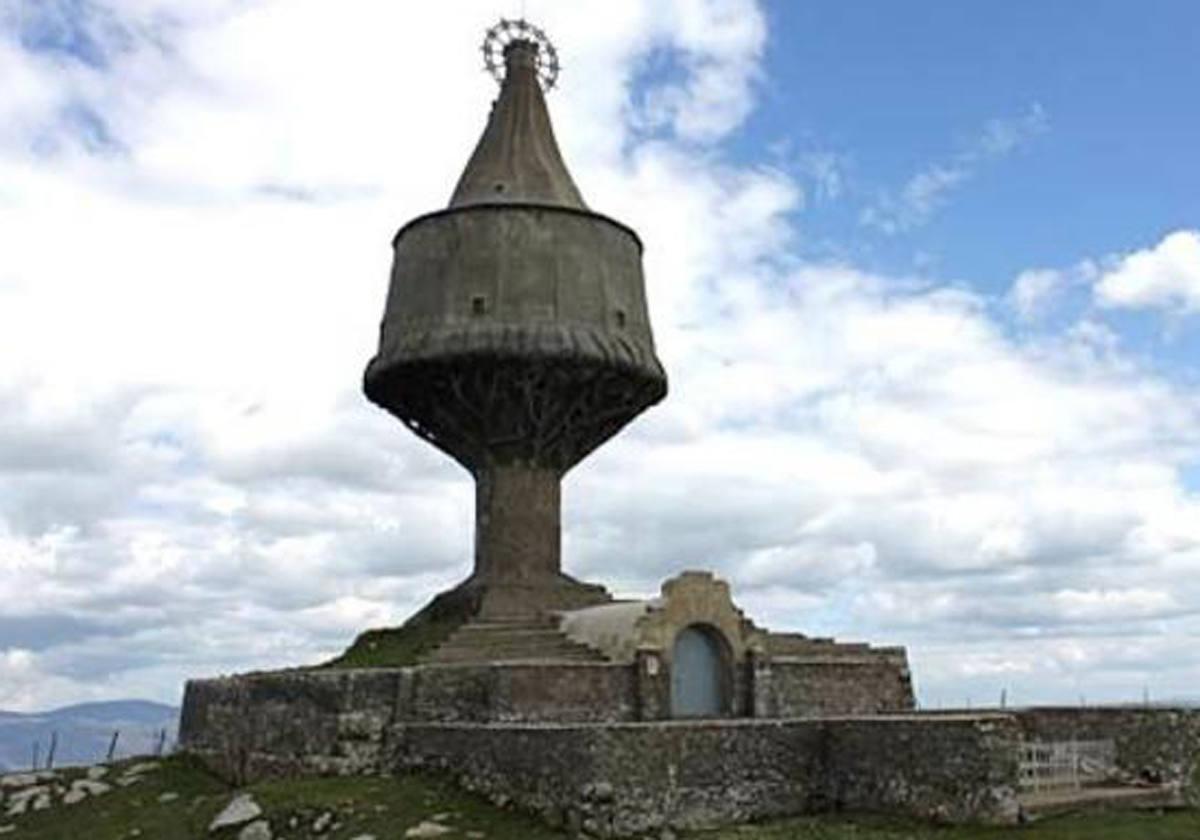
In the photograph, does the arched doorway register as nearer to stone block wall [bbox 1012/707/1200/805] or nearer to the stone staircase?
the stone staircase

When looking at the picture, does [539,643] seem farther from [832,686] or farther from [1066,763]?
[1066,763]

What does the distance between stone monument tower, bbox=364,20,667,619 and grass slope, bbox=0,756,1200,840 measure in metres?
9.79

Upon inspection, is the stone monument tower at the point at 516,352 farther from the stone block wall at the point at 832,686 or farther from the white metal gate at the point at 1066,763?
the white metal gate at the point at 1066,763

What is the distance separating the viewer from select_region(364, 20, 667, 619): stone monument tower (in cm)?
3769

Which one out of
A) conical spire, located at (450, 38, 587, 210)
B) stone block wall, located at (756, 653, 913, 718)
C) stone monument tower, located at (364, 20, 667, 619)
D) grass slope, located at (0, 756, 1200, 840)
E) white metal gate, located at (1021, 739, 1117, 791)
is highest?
conical spire, located at (450, 38, 587, 210)

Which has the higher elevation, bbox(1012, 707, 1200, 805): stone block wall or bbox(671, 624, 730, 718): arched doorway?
bbox(671, 624, 730, 718): arched doorway

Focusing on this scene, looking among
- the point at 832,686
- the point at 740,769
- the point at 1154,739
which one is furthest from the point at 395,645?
the point at 1154,739

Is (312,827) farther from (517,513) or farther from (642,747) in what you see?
(517,513)

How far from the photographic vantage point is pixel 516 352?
122 feet

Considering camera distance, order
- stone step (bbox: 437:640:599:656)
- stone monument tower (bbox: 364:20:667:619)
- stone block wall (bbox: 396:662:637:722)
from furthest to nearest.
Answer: stone monument tower (bbox: 364:20:667:619), stone step (bbox: 437:640:599:656), stone block wall (bbox: 396:662:637:722)

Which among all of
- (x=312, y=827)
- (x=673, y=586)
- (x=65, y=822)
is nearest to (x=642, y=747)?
(x=312, y=827)

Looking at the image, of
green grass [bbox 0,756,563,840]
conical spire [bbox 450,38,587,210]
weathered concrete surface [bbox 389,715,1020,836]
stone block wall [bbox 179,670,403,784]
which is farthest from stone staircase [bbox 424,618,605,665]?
conical spire [bbox 450,38,587,210]

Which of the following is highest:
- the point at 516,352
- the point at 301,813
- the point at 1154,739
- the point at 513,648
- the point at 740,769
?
the point at 516,352

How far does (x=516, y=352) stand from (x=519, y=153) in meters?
7.24
